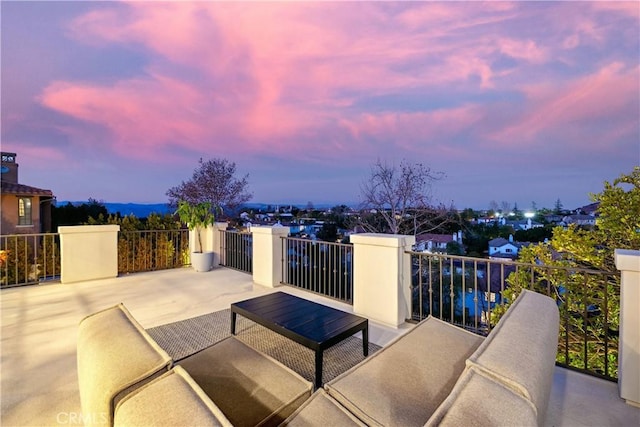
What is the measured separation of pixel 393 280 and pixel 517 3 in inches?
244

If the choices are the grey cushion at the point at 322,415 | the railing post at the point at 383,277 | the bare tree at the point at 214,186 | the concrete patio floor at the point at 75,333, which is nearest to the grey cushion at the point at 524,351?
the grey cushion at the point at 322,415

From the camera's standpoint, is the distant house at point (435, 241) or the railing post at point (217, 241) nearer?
the railing post at point (217, 241)

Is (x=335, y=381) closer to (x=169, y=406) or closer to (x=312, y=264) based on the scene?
(x=169, y=406)

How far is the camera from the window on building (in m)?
10.8

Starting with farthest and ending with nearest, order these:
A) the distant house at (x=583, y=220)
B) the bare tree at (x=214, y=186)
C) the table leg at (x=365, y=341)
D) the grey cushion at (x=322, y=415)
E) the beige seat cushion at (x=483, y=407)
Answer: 1. the bare tree at (x=214, y=186)
2. the distant house at (x=583, y=220)
3. the table leg at (x=365, y=341)
4. the grey cushion at (x=322, y=415)
5. the beige seat cushion at (x=483, y=407)

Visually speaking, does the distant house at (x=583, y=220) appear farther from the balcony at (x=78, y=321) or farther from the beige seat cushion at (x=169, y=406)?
the beige seat cushion at (x=169, y=406)

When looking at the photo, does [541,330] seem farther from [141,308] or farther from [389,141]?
[389,141]

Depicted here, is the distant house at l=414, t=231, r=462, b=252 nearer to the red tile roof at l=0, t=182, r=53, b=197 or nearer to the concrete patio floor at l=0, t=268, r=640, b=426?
the concrete patio floor at l=0, t=268, r=640, b=426

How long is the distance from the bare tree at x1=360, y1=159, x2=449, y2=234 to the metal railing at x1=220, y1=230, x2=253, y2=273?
453cm

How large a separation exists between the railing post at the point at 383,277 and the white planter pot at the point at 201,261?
4.10 metres

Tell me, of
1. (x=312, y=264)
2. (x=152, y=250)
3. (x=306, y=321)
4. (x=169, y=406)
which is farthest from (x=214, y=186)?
(x=169, y=406)

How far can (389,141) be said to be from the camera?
→ 11570mm

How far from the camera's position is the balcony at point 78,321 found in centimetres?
204

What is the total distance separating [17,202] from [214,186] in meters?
7.17
